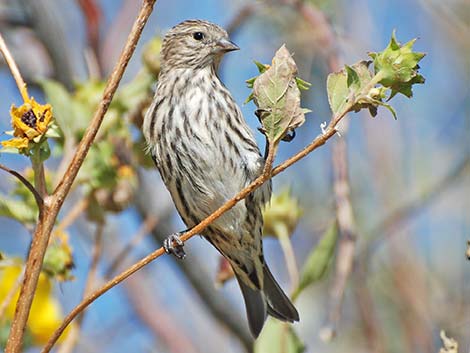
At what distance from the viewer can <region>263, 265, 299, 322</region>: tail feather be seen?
3.22 metres

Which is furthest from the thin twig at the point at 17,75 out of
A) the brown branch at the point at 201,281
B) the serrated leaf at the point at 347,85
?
the brown branch at the point at 201,281

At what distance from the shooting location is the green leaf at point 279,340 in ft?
9.06

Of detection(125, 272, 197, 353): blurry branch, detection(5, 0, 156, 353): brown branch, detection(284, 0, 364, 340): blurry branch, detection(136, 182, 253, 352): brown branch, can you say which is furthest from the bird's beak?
detection(5, 0, 156, 353): brown branch

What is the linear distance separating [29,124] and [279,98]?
54cm

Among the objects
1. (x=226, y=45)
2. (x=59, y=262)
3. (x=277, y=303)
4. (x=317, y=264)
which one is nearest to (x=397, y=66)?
(x=317, y=264)

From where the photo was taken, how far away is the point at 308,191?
5375 millimetres

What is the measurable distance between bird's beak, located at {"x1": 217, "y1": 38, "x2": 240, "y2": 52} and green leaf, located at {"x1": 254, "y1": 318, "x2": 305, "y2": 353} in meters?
1.27

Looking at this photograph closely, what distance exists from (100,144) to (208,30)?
1045 mm

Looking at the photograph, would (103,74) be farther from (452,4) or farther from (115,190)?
(452,4)

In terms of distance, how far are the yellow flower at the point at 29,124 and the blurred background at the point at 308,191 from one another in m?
1.26

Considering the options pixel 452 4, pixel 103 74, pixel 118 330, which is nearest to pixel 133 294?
pixel 118 330

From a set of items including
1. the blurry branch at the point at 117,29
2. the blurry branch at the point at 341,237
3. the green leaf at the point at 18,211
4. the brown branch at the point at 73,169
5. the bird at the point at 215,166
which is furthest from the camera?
the blurry branch at the point at 117,29

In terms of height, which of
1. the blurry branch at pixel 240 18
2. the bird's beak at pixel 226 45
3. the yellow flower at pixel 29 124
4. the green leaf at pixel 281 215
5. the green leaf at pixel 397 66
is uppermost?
the blurry branch at pixel 240 18

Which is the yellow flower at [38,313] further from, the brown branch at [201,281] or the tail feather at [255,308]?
the brown branch at [201,281]
